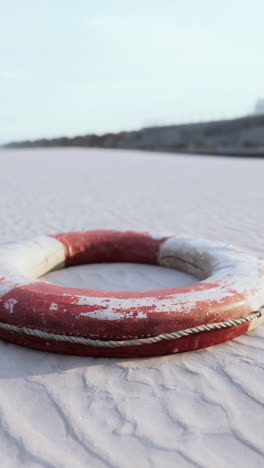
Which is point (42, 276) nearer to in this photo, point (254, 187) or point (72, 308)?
point (72, 308)

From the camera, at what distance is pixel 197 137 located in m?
32.2

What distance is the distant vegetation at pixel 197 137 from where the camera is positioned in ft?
91.8

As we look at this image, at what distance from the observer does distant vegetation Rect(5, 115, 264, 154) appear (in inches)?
1102

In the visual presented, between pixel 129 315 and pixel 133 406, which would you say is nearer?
pixel 133 406

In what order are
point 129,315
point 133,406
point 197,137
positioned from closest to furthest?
point 133,406 < point 129,315 < point 197,137

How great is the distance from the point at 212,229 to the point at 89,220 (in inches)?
61.0

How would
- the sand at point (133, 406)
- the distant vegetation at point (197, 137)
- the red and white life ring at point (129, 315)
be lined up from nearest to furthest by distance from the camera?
the sand at point (133, 406) < the red and white life ring at point (129, 315) < the distant vegetation at point (197, 137)

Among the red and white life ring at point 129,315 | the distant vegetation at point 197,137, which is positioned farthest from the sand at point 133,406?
the distant vegetation at point 197,137

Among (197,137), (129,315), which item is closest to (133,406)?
(129,315)

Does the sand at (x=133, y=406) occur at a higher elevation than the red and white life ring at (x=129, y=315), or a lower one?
lower

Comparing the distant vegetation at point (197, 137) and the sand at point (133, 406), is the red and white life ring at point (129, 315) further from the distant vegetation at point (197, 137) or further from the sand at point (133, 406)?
the distant vegetation at point (197, 137)

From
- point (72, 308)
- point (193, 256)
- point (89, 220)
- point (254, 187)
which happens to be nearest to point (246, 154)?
point (254, 187)

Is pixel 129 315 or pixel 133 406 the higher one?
pixel 129 315

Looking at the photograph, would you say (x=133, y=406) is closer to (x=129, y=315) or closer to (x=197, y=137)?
(x=129, y=315)
